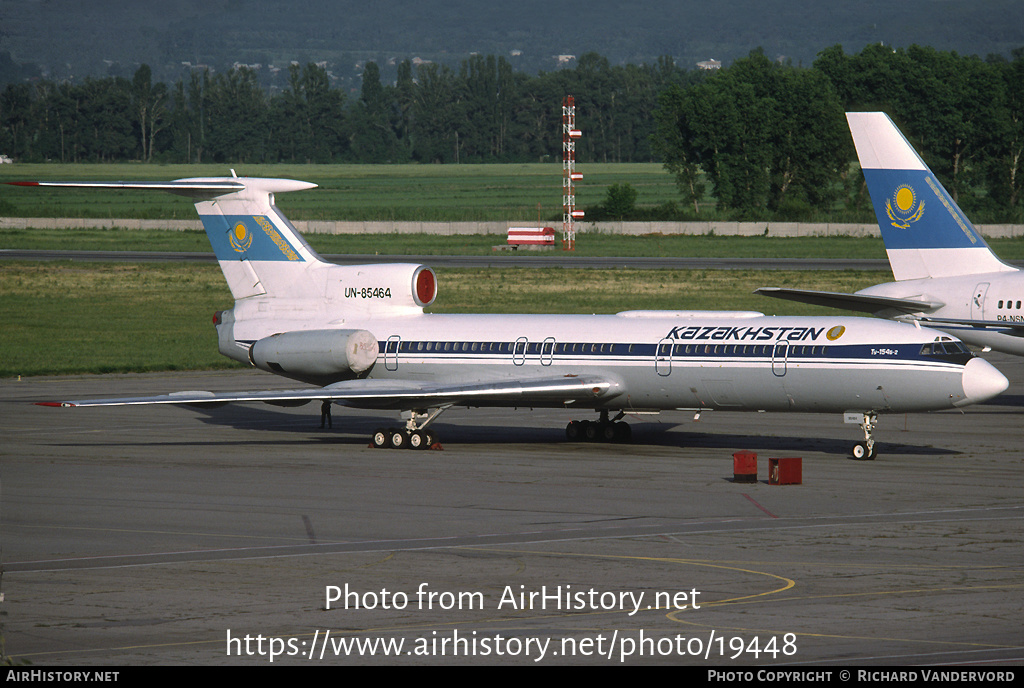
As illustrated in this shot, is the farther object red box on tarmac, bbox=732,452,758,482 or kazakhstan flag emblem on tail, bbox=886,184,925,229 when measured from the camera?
kazakhstan flag emblem on tail, bbox=886,184,925,229

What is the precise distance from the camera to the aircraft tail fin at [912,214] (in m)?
38.4

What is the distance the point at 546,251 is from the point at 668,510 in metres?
85.2

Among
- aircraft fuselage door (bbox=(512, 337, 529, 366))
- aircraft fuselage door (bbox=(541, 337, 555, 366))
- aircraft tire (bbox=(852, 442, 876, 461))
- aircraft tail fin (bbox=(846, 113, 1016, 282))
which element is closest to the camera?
aircraft tire (bbox=(852, 442, 876, 461))

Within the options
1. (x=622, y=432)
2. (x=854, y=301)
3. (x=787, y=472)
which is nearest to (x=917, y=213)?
(x=854, y=301)

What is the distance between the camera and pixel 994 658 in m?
15.2

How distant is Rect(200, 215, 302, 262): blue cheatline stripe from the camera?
37.5m

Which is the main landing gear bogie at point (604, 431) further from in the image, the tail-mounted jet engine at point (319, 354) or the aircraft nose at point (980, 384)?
the aircraft nose at point (980, 384)

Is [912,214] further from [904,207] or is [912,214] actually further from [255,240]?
[255,240]

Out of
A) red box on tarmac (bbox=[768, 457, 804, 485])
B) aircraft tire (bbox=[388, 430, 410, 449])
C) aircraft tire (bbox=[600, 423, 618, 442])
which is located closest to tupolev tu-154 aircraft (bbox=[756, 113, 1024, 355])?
aircraft tire (bbox=[600, 423, 618, 442])

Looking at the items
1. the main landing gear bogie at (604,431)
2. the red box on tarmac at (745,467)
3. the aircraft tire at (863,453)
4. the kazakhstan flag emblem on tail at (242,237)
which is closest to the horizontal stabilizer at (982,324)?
the aircraft tire at (863,453)

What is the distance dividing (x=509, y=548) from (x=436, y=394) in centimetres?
1158

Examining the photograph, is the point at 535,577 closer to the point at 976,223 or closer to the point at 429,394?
the point at 429,394

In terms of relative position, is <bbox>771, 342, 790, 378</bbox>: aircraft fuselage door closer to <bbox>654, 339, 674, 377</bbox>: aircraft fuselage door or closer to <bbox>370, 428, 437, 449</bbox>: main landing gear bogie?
<bbox>654, 339, 674, 377</bbox>: aircraft fuselage door

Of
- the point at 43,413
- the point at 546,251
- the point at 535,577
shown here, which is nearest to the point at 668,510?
the point at 535,577
